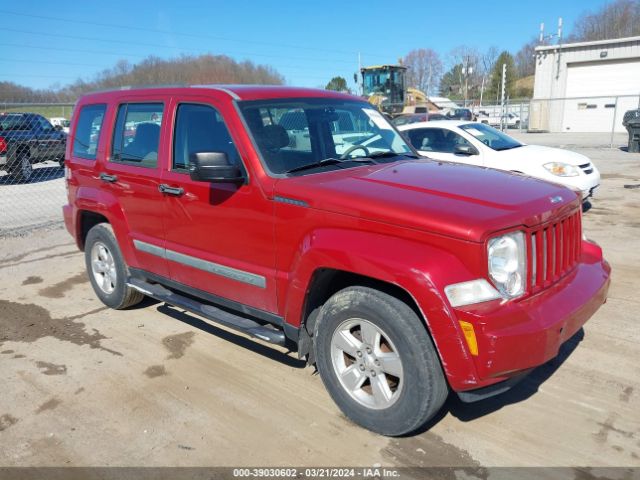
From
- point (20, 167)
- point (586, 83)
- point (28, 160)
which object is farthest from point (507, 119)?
point (20, 167)

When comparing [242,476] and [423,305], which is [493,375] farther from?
[242,476]

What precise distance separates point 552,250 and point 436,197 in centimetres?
75

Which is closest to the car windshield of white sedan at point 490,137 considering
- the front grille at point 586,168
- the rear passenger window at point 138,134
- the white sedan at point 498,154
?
the white sedan at point 498,154

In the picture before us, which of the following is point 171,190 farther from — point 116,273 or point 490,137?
point 490,137

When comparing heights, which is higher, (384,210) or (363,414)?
(384,210)

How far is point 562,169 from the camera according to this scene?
8.58 m

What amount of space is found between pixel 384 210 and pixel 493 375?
39.9 inches

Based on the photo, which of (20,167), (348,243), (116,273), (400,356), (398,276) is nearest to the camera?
(398,276)

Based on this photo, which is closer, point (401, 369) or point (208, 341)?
point (401, 369)

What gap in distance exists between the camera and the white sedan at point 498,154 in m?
8.57

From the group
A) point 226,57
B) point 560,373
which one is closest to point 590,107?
point 226,57

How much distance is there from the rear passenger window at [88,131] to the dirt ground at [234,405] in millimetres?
1589

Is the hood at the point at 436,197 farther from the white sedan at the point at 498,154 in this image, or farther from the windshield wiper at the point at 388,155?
Answer: the white sedan at the point at 498,154

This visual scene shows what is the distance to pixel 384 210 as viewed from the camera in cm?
291
